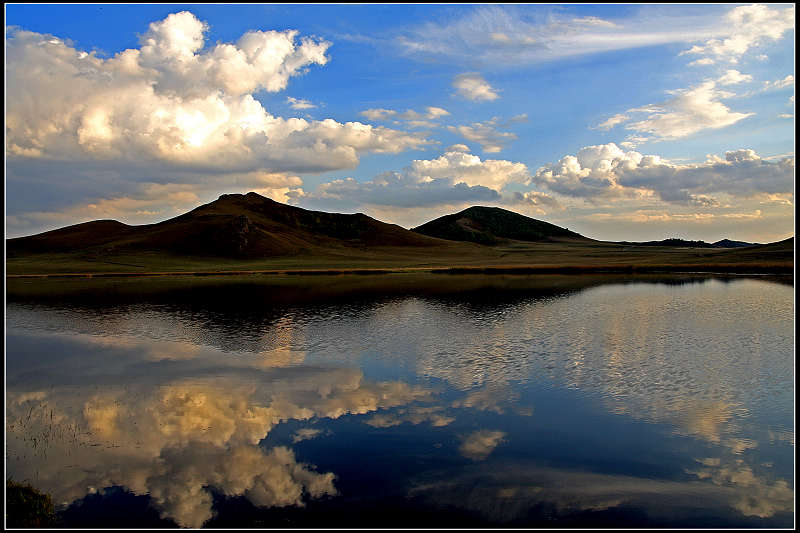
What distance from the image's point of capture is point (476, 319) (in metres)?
49.2

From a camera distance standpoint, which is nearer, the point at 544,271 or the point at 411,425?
the point at 411,425

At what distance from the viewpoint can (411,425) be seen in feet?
68.8

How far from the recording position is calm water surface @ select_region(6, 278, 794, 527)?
1476 centimetres

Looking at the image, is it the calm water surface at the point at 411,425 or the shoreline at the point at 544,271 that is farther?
the shoreline at the point at 544,271

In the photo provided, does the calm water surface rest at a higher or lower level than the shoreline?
lower

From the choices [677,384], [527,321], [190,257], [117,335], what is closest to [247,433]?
[677,384]

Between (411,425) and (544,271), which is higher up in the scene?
(544,271)

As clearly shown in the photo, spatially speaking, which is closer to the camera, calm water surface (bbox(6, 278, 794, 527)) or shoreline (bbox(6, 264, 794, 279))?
calm water surface (bbox(6, 278, 794, 527))

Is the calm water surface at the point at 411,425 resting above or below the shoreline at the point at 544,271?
below

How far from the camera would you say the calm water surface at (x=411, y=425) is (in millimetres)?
14758

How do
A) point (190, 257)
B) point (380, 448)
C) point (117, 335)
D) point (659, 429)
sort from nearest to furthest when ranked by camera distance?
point (380, 448)
point (659, 429)
point (117, 335)
point (190, 257)

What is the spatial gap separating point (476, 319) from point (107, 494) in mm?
37204

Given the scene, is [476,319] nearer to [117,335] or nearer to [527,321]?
[527,321]

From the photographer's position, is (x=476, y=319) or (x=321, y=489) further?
(x=476, y=319)
